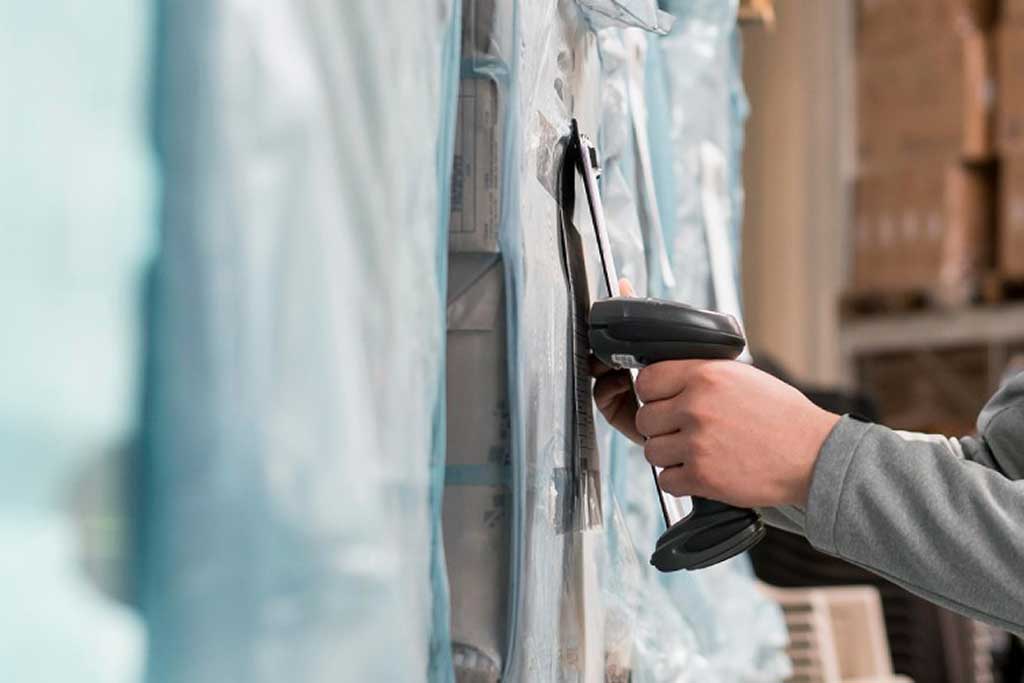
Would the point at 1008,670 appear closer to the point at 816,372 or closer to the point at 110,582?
the point at 816,372

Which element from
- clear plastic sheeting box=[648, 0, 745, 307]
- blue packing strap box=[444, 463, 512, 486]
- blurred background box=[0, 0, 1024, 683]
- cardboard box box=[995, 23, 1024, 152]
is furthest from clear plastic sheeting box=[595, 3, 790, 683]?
cardboard box box=[995, 23, 1024, 152]

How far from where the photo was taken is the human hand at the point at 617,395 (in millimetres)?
1204

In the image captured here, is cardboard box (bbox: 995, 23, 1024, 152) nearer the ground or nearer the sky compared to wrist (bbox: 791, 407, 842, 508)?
nearer the sky

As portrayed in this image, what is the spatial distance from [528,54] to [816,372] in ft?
16.4

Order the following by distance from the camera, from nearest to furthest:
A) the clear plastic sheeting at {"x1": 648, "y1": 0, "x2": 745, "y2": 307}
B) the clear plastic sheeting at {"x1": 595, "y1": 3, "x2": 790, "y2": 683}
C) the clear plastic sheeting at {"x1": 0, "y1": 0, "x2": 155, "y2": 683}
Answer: the clear plastic sheeting at {"x1": 0, "y1": 0, "x2": 155, "y2": 683} < the clear plastic sheeting at {"x1": 595, "y1": 3, "x2": 790, "y2": 683} < the clear plastic sheeting at {"x1": 648, "y1": 0, "x2": 745, "y2": 307}

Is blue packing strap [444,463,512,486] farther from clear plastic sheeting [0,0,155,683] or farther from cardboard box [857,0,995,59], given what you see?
cardboard box [857,0,995,59]

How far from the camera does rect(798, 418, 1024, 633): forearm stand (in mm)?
982

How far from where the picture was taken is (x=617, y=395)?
4.03 feet

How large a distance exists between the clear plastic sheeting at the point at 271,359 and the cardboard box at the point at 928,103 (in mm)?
5060

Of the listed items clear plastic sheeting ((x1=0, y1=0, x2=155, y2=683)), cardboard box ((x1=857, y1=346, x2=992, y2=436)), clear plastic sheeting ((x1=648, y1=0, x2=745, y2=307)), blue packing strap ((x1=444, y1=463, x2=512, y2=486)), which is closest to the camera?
clear plastic sheeting ((x1=0, y1=0, x2=155, y2=683))

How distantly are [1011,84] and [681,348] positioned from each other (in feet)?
15.7

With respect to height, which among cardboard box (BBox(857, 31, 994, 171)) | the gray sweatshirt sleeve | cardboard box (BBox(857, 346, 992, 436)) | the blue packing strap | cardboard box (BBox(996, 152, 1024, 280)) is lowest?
cardboard box (BBox(857, 346, 992, 436))

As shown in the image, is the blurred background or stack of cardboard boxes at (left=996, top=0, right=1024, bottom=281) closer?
the blurred background

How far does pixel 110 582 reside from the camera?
56 cm
